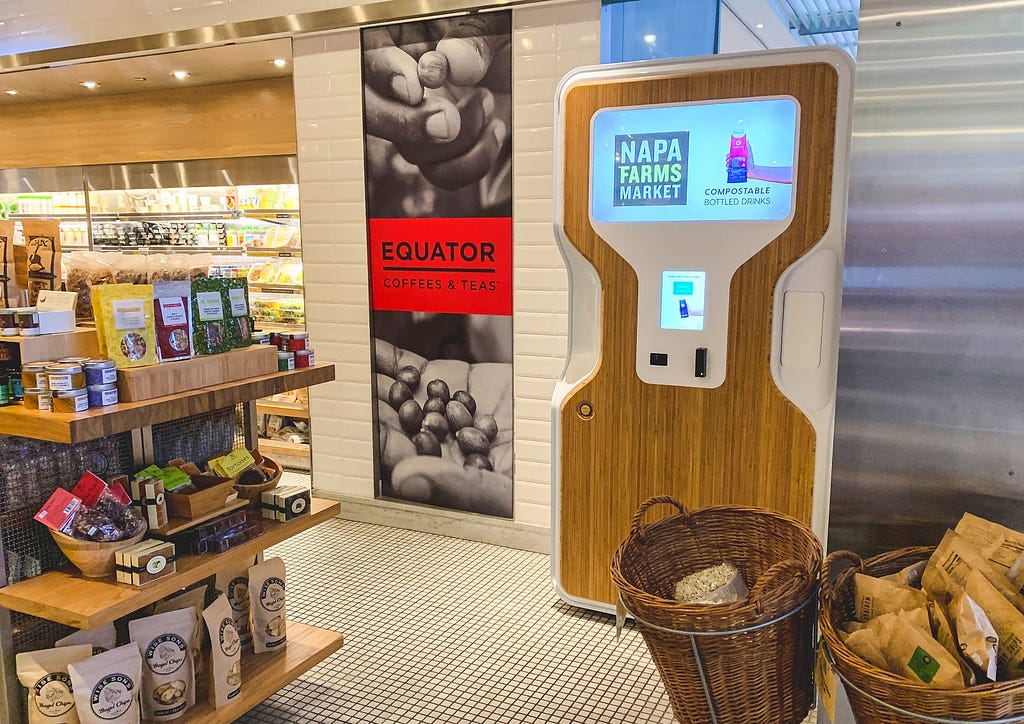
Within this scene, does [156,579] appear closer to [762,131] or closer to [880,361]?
[880,361]

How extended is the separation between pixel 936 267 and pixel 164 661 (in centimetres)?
235

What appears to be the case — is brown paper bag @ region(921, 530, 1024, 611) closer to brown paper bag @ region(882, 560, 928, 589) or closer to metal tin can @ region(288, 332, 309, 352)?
brown paper bag @ region(882, 560, 928, 589)

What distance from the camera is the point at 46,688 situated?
2047 mm

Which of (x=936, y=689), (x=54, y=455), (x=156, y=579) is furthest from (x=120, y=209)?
(x=936, y=689)

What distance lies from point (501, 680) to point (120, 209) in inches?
198

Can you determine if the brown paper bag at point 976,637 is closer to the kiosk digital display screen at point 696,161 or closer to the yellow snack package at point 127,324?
the kiosk digital display screen at point 696,161

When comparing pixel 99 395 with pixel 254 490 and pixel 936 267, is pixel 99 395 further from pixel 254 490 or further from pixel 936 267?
pixel 936 267

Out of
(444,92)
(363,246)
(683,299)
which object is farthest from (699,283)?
(363,246)

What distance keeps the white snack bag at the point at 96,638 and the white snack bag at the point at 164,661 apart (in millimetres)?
75

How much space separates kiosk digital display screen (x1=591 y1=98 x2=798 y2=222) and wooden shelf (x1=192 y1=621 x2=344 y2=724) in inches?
75.9

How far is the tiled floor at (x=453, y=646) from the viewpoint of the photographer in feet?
8.87

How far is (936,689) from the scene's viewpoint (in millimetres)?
1338

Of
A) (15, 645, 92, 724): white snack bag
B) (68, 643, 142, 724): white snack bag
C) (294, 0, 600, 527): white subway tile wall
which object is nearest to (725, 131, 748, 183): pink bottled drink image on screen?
(294, 0, 600, 527): white subway tile wall

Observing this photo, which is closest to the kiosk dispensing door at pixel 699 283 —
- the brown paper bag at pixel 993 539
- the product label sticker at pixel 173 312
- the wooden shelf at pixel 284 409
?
the brown paper bag at pixel 993 539
